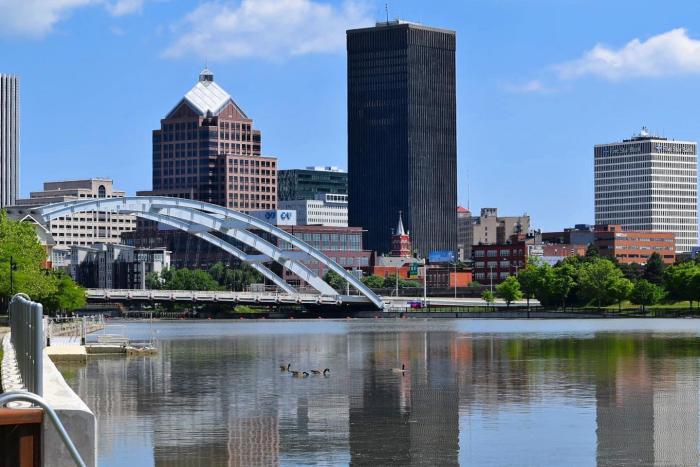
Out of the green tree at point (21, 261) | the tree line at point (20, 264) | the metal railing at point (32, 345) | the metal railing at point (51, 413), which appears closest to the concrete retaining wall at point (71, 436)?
the metal railing at point (51, 413)

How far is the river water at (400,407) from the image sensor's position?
3844 centimetres

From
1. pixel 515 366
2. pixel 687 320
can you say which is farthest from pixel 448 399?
pixel 687 320

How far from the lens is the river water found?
38.4 meters

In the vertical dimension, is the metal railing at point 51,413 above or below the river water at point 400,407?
above

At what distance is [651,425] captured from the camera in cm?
4469

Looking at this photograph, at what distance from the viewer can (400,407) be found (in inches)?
2063

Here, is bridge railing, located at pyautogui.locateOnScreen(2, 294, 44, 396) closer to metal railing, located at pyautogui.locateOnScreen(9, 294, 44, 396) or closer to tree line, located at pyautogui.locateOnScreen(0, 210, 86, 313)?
metal railing, located at pyautogui.locateOnScreen(9, 294, 44, 396)

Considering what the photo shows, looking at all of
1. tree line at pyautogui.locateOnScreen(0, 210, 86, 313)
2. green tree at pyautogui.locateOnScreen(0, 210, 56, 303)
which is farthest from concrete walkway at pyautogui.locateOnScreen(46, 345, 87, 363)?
green tree at pyautogui.locateOnScreen(0, 210, 56, 303)

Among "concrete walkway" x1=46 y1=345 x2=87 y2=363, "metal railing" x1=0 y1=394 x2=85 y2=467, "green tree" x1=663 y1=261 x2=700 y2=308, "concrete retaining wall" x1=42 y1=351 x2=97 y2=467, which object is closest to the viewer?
"metal railing" x1=0 y1=394 x2=85 y2=467

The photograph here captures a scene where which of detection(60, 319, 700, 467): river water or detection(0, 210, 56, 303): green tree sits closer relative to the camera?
detection(60, 319, 700, 467): river water

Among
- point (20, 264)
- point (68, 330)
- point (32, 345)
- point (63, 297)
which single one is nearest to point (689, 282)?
point (63, 297)

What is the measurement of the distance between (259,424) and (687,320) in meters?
138

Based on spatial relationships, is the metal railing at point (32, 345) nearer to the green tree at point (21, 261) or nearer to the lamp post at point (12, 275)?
the lamp post at point (12, 275)

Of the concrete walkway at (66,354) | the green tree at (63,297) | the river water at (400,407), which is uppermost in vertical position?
the green tree at (63,297)
